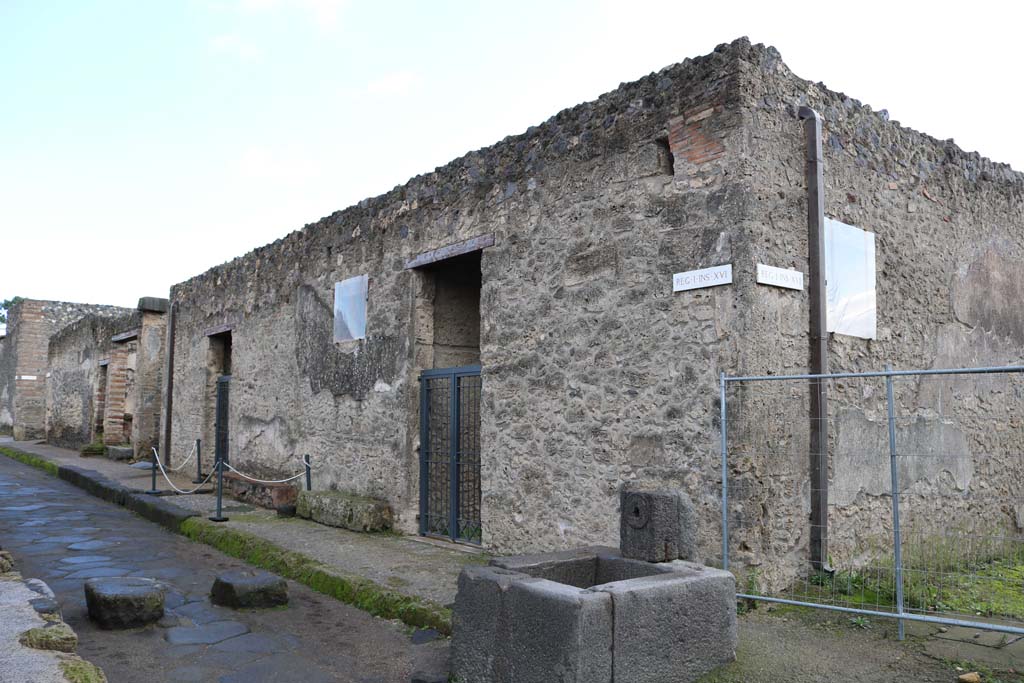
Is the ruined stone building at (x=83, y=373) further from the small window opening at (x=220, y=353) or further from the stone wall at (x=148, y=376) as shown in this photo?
the small window opening at (x=220, y=353)

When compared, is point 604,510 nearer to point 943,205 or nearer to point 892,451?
point 892,451

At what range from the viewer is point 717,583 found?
3.65 meters

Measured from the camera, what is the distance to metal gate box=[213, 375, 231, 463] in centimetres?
1147

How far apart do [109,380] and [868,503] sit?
16197mm

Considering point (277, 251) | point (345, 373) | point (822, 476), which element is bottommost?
point (822, 476)

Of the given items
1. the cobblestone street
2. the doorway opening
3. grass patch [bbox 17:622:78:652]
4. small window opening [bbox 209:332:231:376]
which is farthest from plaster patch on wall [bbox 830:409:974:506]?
small window opening [bbox 209:332:231:376]

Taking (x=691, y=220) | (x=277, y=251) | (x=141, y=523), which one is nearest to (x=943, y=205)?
(x=691, y=220)

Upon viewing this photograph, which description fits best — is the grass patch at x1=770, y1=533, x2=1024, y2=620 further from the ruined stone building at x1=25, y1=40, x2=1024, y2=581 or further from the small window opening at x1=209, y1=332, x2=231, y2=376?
the small window opening at x1=209, y1=332, x2=231, y2=376

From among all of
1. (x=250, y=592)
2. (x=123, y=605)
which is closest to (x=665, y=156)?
(x=250, y=592)

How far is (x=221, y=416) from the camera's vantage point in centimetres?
1166

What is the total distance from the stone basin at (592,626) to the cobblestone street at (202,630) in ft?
2.90

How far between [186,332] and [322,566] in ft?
27.0

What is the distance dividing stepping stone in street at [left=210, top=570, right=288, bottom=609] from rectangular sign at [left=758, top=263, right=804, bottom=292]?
3873 millimetres

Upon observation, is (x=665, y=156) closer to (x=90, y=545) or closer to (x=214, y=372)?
(x=90, y=545)
